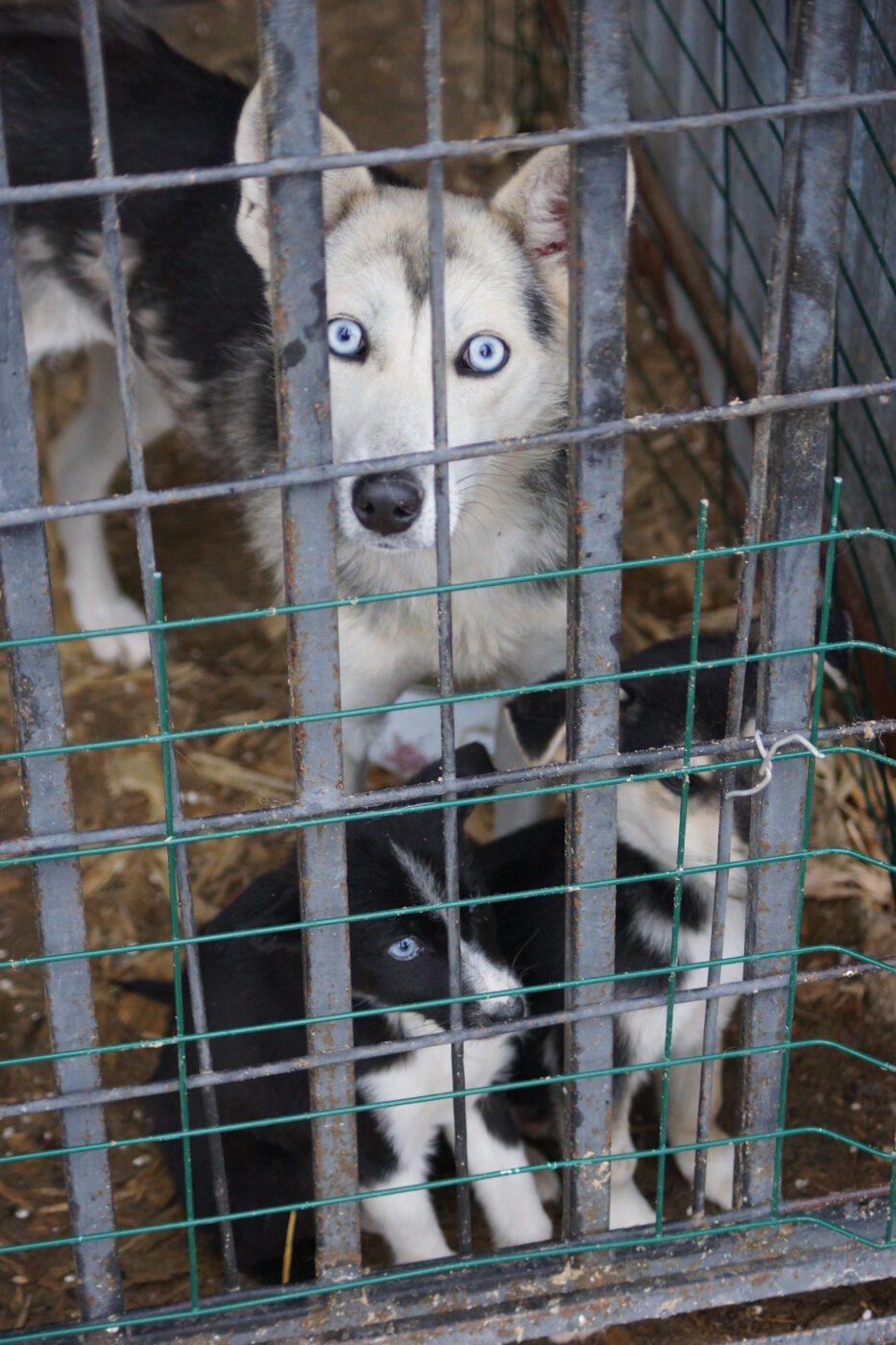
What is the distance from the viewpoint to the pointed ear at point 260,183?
2908 mm

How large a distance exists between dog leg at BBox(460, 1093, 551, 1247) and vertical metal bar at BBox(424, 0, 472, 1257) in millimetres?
431

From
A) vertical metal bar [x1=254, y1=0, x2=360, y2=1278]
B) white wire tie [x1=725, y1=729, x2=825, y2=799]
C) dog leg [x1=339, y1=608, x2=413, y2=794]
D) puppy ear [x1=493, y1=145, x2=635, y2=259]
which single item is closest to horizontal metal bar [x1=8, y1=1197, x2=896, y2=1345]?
vertical metal bar [x1=254, y1=0, x2=360, y2=1278]

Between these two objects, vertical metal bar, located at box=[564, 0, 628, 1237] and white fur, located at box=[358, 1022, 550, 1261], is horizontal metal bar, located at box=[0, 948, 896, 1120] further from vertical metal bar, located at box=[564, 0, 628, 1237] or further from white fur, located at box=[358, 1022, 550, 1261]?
white fur, located at box=[358, 1022, 550, 1261]

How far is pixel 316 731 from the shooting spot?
8.05 ft

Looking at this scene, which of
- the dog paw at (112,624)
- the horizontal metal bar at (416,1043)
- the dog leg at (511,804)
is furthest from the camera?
the dog paw at (112,624)

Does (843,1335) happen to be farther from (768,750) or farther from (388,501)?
(388,501)

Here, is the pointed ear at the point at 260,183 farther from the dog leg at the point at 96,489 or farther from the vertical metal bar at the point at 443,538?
the dog leg at the point at 96,489

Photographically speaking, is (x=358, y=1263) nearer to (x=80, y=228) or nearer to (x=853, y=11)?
(x=853, y=11)

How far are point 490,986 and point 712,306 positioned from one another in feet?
10.8

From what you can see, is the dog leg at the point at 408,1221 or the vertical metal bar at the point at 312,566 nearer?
the vertical metal bar at the point at 312,566

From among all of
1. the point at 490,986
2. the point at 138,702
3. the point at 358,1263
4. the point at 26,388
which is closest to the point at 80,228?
the point at 138,702

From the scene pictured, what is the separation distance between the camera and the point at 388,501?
2.95 metres

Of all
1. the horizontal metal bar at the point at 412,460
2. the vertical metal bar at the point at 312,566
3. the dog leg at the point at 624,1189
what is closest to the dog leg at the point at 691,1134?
the dog leg at the point at 624,1189

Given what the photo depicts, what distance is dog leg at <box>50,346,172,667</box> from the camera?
17.0ft
